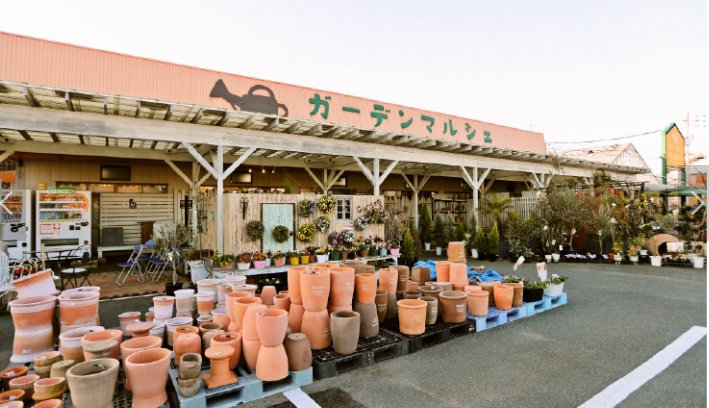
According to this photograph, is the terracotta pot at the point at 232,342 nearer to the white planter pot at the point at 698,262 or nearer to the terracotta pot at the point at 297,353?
the terracotta pot at the point at 297,353

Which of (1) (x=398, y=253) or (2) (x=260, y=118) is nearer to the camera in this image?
(2) (x=260, y=118)

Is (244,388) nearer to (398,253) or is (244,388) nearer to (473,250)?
(398,253)

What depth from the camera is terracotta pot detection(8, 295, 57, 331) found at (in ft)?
11.5

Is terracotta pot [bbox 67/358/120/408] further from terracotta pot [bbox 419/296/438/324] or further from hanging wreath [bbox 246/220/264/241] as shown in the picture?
hanging wreath [bbox 246/220/264/241]

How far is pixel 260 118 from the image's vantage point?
8008 millimetres

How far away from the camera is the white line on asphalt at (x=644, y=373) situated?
3.06 m

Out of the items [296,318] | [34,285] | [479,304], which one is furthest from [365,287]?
[34,285]

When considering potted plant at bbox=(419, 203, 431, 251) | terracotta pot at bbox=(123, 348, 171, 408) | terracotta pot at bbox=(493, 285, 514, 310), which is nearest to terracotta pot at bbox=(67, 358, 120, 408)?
terracotta pot at bbox=(123, 348, 171, 408)

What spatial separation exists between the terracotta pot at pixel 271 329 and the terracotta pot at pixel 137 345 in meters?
0.86

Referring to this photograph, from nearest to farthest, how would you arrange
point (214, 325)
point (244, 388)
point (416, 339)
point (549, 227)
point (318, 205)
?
point (244, 388), point (214, 325), point (416, 339), point (318, 205), point (549, 227)

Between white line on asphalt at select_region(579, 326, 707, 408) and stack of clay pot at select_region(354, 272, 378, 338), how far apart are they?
209 cm

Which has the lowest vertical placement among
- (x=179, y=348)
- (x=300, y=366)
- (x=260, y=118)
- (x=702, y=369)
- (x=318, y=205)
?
(x=702, y=369)

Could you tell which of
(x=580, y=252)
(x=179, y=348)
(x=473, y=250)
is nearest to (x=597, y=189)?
(x=580, y=252)

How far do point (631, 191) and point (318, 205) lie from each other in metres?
10.6
